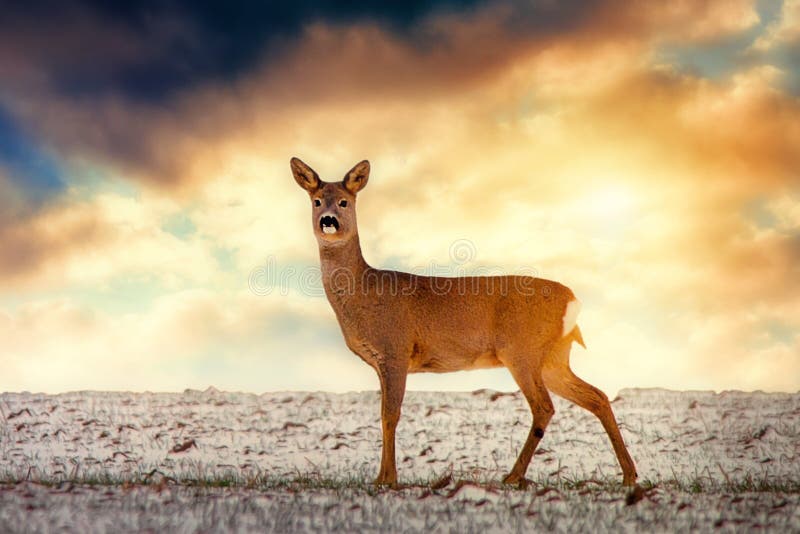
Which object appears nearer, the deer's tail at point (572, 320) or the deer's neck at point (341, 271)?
the deer's neck at point (341, 271)

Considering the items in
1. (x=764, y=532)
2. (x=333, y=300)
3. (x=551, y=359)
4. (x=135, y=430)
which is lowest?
(x=764, y=532)

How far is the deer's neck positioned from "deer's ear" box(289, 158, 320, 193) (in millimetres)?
687

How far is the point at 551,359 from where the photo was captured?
9.14m

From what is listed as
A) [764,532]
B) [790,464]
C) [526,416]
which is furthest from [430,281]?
[790,464]

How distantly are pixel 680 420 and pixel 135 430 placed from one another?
776cm

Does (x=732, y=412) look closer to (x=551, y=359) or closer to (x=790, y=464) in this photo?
(x=790, y=464)

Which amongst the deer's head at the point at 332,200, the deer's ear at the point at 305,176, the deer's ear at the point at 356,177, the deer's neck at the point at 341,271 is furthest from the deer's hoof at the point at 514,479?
the deer's ear at the point at 305,176

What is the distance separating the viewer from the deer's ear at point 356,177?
9.09 metres

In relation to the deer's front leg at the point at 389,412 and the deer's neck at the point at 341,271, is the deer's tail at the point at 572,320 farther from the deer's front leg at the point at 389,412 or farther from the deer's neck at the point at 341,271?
the deer's neck at the point at 341,271

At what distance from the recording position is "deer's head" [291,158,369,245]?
8.76 metres

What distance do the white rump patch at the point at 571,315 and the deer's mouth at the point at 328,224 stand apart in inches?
107

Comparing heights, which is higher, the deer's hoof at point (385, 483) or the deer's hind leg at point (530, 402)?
the deer's hind leg at point (530, 402)

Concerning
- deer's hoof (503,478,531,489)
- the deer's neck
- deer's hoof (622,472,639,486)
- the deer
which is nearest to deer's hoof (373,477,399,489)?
the deer

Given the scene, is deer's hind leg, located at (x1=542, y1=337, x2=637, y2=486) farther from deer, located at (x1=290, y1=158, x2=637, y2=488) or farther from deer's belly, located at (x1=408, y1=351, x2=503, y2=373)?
deer's belly, located at (x1=408, y1=351, x2=503, y2=373)
